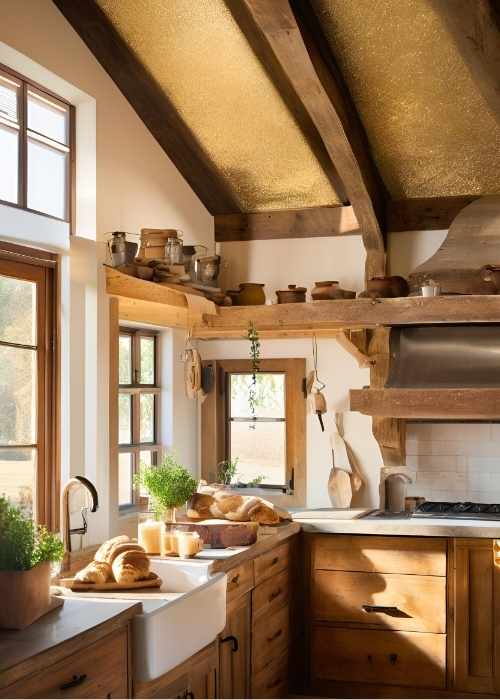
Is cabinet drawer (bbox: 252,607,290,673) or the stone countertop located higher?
the stone countertop

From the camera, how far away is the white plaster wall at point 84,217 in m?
4.61

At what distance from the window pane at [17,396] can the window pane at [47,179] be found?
0.70 metres

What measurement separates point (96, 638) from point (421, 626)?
2849 millimetres

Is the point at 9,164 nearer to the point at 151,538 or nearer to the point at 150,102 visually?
the point at 150,102

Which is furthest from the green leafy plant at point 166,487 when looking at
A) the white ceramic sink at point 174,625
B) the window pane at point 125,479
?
the white ceramic sink at point 174,625

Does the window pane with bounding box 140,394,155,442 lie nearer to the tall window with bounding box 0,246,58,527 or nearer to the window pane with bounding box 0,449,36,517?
the tall window with bounding box 0,246,58,527

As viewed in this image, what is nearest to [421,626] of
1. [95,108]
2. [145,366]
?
[145,366]

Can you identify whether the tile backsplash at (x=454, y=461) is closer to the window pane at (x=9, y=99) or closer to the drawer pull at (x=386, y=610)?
the drawer pull at (x=386, y=610)

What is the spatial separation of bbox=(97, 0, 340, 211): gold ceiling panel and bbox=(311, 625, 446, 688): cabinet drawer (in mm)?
2604

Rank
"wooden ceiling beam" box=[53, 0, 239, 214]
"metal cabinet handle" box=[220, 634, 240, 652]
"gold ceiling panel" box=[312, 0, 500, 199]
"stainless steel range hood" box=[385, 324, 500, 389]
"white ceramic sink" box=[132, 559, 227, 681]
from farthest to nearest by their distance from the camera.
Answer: "stainless steel range hood" box=[385, 324, 500, 389]
"wooden ceiling beam" box=[53, 0, 239, 214]
"gold ceiling panel" box=[312, 0, 500, 199]
"metal cabinet handle" box=[220, 634, 240, 652]
"white ceramic sink" box=[132, 559, 227, 681]

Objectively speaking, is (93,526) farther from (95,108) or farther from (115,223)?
(95,108)

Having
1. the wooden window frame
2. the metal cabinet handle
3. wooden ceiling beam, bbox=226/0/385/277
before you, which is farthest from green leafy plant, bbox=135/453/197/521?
wooden ceiling beam, bbox=226/0/385/277

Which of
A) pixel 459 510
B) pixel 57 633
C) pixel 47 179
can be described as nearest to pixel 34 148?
pixel 47 179

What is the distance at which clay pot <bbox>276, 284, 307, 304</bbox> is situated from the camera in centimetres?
593
